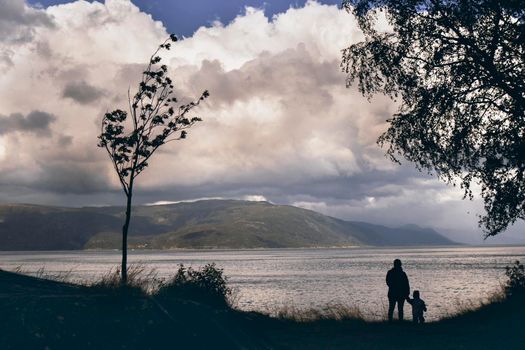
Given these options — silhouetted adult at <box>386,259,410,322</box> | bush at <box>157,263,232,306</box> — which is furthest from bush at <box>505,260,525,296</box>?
bush at <box>157,263,232,306</box>

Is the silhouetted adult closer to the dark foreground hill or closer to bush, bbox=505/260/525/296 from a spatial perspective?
the dark foreground hill

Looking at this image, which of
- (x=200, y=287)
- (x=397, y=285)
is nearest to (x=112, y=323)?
(x=200, y=287)

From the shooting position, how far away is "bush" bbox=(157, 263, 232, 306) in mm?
23109

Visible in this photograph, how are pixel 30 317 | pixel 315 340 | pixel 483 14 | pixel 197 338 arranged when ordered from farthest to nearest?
pixel 483 14
pixel 315 340
pixel 197 338
pixel 30 317

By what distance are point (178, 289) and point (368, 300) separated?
39.1 meters

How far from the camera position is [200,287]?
942 inches

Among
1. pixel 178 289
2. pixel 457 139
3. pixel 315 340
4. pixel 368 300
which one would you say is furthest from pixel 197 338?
pixel 368 300

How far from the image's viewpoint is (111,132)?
29.2 m

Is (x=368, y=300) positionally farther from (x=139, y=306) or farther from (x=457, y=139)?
(x=139, y=306)

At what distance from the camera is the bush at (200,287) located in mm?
23109

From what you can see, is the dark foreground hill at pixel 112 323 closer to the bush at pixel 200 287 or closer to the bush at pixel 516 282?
the bush at pixel 200 287

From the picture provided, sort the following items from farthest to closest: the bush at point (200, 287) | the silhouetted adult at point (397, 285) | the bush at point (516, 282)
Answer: the bush at point (516, 282)
the bush at point (200, 287)
the silhouetted adult at point (397, 285)

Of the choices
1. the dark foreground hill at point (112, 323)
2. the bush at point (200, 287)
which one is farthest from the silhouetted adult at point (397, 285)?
the bush at point (200, 287)

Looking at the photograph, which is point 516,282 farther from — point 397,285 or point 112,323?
point 112,323
